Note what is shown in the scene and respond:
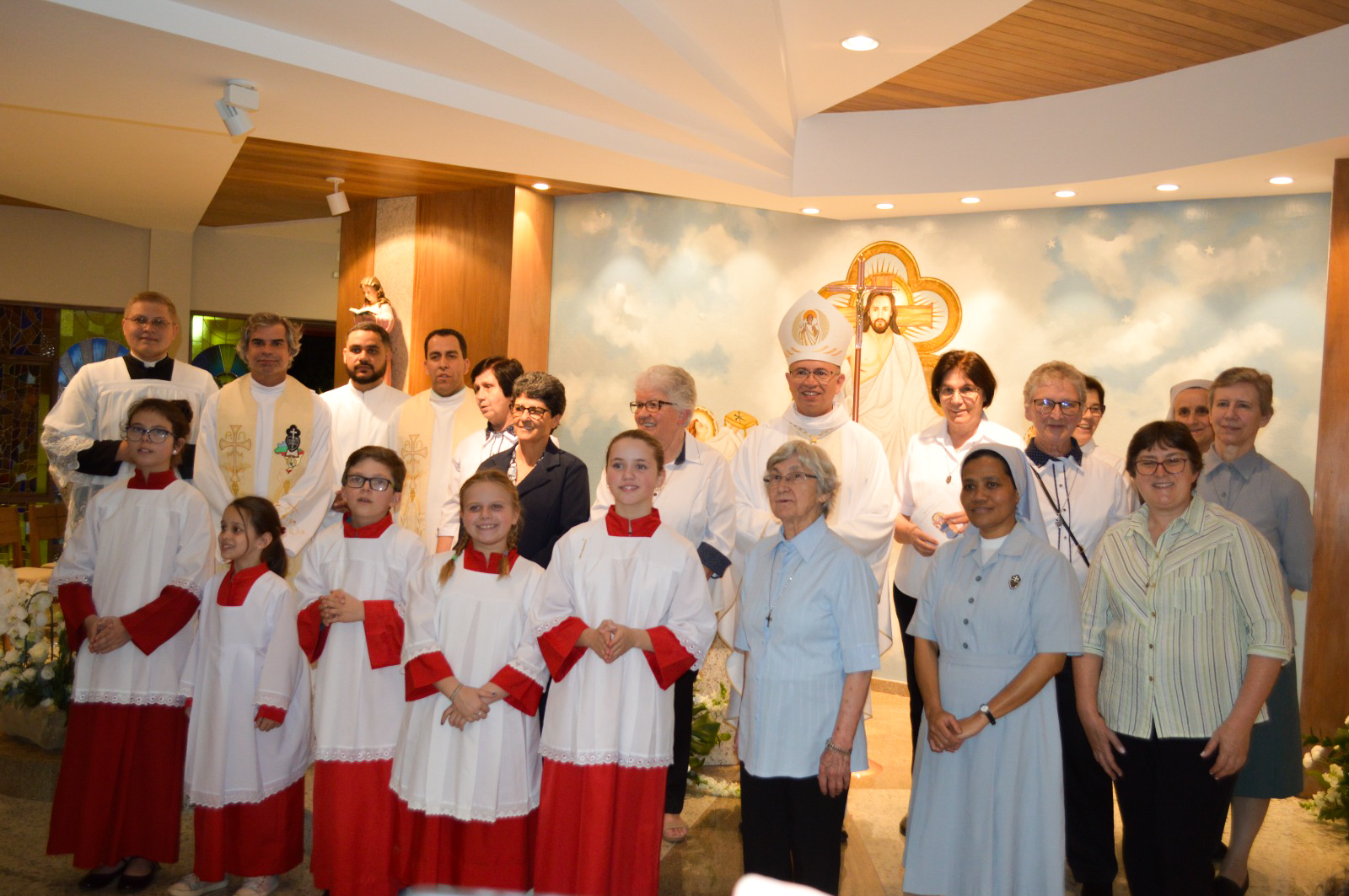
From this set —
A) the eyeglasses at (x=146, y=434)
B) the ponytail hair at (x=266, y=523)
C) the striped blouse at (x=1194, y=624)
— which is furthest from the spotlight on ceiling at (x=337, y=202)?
the striped blouse at (x=1194, y=624)

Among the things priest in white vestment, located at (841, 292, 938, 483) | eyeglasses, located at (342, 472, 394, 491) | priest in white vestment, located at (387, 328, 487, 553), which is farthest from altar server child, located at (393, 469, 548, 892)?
priest in white vestment, located at (841, 292, 938, 483)

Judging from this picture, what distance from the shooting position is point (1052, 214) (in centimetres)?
704

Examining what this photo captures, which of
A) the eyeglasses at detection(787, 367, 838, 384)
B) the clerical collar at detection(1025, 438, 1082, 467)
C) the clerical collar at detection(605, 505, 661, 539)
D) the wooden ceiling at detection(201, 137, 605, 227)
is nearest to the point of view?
the clerical collar at detection(605, 505, 661, 539)

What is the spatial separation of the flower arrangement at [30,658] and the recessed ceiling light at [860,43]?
4274 millimetres

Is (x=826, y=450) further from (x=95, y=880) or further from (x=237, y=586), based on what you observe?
(x=95, y=880)

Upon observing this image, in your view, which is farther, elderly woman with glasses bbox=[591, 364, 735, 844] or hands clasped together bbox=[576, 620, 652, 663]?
elderly woman with glasses bbox=[591, 364, 735, 844]

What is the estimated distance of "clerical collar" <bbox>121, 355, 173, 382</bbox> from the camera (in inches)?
197

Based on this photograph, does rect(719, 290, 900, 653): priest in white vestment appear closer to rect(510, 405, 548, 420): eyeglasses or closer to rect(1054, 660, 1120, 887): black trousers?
rect(1054, 660, 1120, 887): black trousers

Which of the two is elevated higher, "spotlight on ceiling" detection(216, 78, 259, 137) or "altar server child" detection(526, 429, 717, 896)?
"spotlight on ceiling" detection(216, 78, 259, 137)

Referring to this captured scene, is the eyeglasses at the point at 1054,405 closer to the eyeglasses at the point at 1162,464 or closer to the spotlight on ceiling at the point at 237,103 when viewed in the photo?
the eyeglasses at the point at 1162,464

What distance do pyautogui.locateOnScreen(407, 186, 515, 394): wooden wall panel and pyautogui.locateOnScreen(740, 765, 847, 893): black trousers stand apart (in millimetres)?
5301

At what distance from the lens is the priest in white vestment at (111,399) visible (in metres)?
4.76

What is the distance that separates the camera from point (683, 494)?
4.27 meters

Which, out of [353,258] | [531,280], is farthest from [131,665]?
[353,258]
